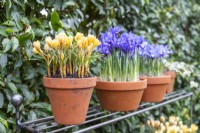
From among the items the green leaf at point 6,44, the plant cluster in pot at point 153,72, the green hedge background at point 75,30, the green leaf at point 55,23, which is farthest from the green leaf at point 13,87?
the plant cluster in pot at point 153,72

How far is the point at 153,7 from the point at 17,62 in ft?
3.27

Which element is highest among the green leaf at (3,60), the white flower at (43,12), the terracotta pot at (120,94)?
the white flower at (43,12)

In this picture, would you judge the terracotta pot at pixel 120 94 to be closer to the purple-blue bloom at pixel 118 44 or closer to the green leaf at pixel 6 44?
the purple-blue bloom at pixel 118 44

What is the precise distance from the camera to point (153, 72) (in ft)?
4.16

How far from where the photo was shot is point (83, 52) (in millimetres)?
820

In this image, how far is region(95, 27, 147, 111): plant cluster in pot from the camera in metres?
1.00

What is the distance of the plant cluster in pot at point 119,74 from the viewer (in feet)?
3.27

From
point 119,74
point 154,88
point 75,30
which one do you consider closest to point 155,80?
point 154,88

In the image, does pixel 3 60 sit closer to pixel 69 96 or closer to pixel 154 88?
pixel 69 96

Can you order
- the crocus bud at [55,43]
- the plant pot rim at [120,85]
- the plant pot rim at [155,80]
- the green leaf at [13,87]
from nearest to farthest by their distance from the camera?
the crocus bud at [55,43] < the green leaf at [13,87] < the plant pot rim at [120,85] < the plant pot rim at [155,80]

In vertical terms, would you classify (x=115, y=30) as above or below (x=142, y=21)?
below

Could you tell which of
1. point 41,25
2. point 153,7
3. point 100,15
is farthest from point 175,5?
point 41,25

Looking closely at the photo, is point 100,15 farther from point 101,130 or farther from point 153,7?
point 101,130

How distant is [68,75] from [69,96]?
0.06 m
